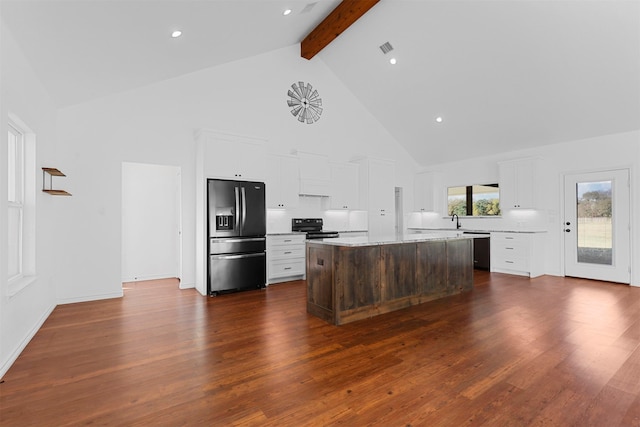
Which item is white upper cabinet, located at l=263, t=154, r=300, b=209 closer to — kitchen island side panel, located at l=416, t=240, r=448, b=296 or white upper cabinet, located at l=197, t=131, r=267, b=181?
white upper cabinet, located at l=197, t=131, r=267, b=181

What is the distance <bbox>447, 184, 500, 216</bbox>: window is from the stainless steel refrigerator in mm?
5258

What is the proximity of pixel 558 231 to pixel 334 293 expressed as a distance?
17.5ft

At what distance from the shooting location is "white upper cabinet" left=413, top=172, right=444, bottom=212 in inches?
322

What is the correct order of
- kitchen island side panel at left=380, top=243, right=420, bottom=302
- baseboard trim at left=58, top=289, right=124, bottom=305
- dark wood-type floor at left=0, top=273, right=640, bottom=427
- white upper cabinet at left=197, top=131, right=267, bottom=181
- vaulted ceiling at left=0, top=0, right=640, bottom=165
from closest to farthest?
dark wood-type floor at left=0, top=273, right=640, bottom=427 → vaulted ceiling at left=0, top=0, right=640, bottom=165 → kitchen island side panel at left=380, top=243, right=420, bottom=302 → baseboard trim at left=58, top=289, right=124, bottom=305 → white upper cabinet at left=197, top=131, right=267, bottom=181


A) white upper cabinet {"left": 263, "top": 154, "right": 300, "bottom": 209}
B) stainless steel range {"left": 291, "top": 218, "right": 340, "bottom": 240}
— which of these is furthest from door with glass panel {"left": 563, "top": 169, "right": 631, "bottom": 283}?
white upper cabinet {"left": 263, "top": 154, "right": 300, "bottom": 209}

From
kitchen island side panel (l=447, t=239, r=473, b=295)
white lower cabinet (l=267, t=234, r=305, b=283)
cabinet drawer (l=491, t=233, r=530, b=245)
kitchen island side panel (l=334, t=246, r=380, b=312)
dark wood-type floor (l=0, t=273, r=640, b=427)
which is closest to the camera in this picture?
dark wood-type floor (l=0, t=273, r=640, b=427)

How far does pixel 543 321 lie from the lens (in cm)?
352

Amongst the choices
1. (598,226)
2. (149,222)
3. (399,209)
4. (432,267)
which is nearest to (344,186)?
(399,209)

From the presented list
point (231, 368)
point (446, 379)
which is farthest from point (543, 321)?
point (231, 368)

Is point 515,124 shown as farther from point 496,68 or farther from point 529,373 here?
point 529,373

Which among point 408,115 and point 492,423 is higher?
point 408,115

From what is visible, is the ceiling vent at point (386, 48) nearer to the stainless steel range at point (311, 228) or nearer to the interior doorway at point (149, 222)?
the stainless steel range at point (311, 228)

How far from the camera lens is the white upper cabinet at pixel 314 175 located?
624 centimetres

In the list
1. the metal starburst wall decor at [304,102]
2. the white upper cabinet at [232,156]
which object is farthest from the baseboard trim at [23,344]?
the metal starburst wall decor at [304,102]
